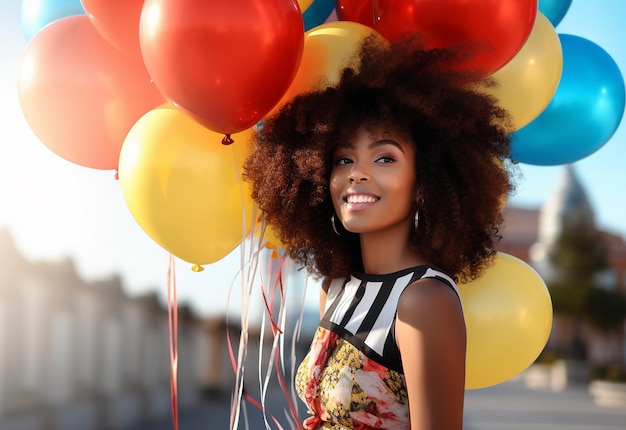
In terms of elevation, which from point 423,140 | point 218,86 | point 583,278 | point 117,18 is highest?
point 583,278

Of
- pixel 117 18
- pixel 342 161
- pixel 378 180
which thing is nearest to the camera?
pixel 378 180

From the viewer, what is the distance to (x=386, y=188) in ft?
7.04

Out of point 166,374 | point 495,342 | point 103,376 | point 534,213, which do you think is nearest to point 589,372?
point 166,374

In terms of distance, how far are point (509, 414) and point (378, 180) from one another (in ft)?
50.2

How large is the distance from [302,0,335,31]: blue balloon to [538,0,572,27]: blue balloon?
2.95 ft

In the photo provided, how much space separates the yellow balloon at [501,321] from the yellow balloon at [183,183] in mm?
860

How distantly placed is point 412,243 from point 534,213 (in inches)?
2220

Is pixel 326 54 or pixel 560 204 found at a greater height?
pixel 560 204

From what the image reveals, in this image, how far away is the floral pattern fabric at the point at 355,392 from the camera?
79.0 inches

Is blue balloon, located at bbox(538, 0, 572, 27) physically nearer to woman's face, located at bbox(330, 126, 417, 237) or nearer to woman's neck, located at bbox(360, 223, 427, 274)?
woman's face, located at bbox(330, 126, 417, 237)

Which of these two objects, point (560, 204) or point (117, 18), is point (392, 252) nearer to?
point (117, 18)

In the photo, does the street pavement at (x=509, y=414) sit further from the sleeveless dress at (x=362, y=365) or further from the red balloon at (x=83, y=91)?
the sleeveless dress at (x=362, y=365)

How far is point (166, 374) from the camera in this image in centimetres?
1722

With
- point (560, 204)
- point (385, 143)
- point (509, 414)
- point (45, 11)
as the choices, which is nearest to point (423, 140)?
point (385, 143)
